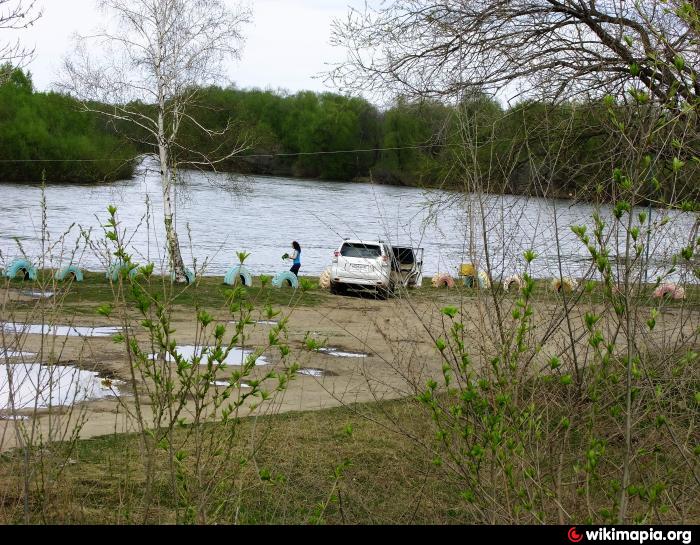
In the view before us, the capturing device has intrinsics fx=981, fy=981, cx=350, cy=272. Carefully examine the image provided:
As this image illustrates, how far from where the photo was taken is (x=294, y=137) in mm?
85125

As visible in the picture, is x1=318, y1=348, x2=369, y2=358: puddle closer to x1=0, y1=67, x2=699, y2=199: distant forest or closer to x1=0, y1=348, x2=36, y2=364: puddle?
x1=0, y1=67, x2=699, y2=199: distant forest

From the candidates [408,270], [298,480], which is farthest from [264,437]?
[408,270]

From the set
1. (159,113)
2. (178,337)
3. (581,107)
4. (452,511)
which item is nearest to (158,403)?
(452,511)

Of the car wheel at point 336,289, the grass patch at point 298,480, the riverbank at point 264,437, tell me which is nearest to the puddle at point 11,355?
the riverbank at point 264,437

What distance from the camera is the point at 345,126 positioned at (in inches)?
2434

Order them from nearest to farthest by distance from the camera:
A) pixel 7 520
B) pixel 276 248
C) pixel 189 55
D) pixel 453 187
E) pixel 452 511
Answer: pixel 7 520 → pixel 452 511 → pixel 453 187 → pixel 189 55 → pixel 276 248

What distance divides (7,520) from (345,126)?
2247 inches

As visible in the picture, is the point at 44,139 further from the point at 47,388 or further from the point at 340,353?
the point at 47,388

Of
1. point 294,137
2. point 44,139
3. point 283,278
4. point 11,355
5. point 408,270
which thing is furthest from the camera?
point 294,137

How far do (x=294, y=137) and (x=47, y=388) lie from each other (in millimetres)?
75227

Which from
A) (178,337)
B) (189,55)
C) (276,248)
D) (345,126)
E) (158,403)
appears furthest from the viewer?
(345,126)

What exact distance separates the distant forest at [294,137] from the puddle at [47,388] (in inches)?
183

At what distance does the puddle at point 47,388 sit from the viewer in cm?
510
